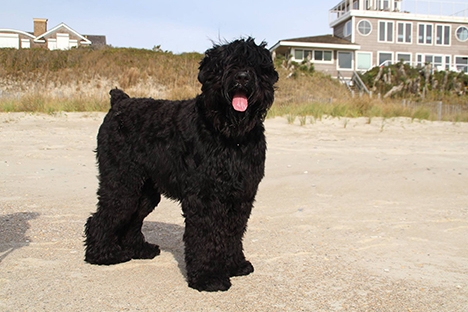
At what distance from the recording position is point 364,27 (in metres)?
48.1

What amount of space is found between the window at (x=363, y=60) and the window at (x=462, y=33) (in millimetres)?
10959

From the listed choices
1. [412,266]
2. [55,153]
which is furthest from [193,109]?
[55,153]

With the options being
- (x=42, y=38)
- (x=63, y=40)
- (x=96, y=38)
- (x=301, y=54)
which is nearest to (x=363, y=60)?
(x=301, y=54)

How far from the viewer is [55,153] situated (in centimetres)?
1120

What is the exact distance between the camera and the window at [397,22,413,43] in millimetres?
49344

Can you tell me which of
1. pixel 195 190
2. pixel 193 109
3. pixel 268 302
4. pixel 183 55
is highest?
pixel 183 55

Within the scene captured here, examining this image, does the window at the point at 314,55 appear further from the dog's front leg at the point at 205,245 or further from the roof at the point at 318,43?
the dog's front leg at the point at 205,245

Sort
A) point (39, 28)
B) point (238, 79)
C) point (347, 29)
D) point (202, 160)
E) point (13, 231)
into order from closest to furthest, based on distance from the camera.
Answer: point (238, 79) < point (202, 160) < point (13, 231) < point (347, 29) < point (39, 28)

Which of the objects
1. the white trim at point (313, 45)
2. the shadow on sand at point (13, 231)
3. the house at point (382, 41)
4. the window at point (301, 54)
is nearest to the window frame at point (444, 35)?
the house at point (382, 41)

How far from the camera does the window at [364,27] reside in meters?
48.0

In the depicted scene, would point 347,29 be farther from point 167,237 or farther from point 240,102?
point 240,102

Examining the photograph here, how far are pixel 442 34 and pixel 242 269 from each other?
172ft

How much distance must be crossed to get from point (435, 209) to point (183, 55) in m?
24.8

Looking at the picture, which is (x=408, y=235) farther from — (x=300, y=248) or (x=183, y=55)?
(x=183, y=55)
